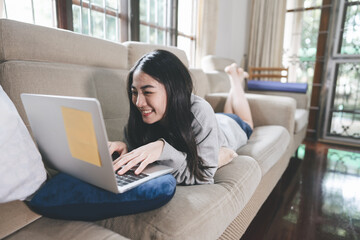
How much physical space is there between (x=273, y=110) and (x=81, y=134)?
153 centimetres

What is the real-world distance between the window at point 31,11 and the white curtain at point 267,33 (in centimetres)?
273

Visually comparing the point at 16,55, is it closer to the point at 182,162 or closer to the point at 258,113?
the point at 182,162

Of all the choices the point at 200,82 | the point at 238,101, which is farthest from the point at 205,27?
the point at 238,101

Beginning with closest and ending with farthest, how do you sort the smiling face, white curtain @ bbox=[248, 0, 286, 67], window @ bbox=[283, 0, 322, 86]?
the smiling face < window @ bbox=[283, 0, 322, 86] < white curtain @ bbox=[248, 0, 286, 67]

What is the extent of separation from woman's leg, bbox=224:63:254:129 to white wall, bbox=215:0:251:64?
6.11 ft

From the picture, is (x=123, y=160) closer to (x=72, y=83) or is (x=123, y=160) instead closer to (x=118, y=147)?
(x=118, y=147)

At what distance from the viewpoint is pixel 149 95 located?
758mm

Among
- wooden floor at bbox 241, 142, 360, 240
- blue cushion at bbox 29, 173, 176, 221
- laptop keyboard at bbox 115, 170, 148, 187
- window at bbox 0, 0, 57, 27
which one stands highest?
window at bbox 0, 0, 57, 27

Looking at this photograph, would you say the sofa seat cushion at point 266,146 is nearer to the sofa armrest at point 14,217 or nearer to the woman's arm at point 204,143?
the woman's arm at point 204,143

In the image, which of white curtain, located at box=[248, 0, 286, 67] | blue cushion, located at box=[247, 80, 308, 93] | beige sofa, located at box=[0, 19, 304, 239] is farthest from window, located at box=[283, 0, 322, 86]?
beige sofa, located at box=[0, 19, 304, 239]

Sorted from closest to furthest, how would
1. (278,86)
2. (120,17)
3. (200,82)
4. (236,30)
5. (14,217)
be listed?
(14,217) → (200,82) → (120,17) → (278,86) → (236,30)

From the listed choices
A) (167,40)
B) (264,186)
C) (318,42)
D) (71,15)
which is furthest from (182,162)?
(318,42)

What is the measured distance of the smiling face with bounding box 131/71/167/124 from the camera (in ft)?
2.46

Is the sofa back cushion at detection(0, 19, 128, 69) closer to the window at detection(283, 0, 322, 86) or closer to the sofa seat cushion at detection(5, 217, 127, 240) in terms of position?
the sofa seat cushion at detection(5, 217, 127, 240)
